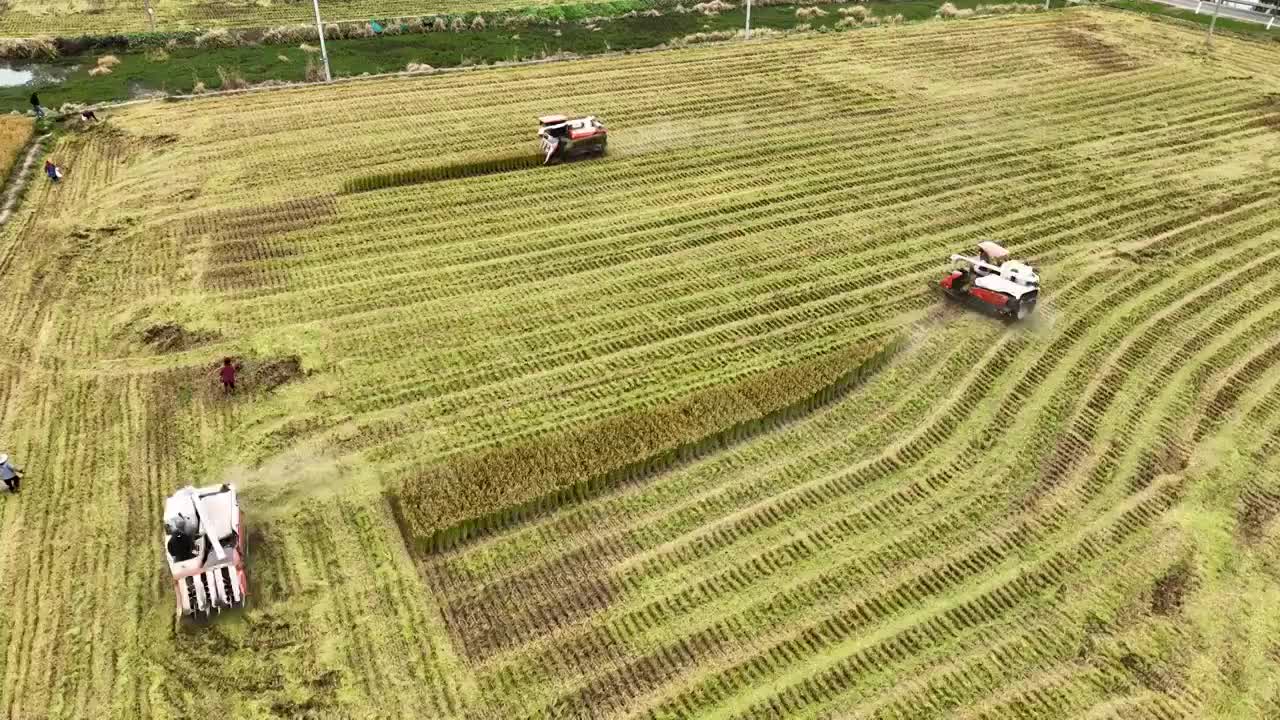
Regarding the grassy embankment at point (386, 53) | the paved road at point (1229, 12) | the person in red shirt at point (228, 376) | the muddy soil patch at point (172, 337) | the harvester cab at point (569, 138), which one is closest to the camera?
the person in red shirt at point (228, 376)

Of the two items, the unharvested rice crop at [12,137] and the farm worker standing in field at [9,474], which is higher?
the unharvested rice crop at [12,137]

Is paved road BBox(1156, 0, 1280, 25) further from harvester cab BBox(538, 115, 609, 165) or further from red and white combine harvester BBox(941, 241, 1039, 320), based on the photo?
harvester cab BBox(538, 115, 609, 165)

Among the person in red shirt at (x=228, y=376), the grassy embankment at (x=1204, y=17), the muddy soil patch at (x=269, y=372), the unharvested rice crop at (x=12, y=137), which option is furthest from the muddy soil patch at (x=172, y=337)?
the grassy embankment at (x=1204, y=17)

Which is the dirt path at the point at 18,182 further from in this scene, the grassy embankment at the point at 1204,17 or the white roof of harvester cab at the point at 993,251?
the grassy embankment at the point at 1204,17

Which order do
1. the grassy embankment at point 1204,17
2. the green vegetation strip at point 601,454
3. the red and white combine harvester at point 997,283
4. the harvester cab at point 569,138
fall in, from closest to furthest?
the green vegetation strip at point 601,454 → the red and white combine harvester at point 997,283 → the harvester cab at point 569,138 → the grassy embankment at point 1204,17

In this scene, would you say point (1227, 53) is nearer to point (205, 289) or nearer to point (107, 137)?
point (205, 289)

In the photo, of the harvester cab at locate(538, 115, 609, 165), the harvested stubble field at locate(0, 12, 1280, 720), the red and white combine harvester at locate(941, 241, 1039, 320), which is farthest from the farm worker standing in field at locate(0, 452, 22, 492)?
the red and white combine harvester at locate(941, 241, 1039, 320)
